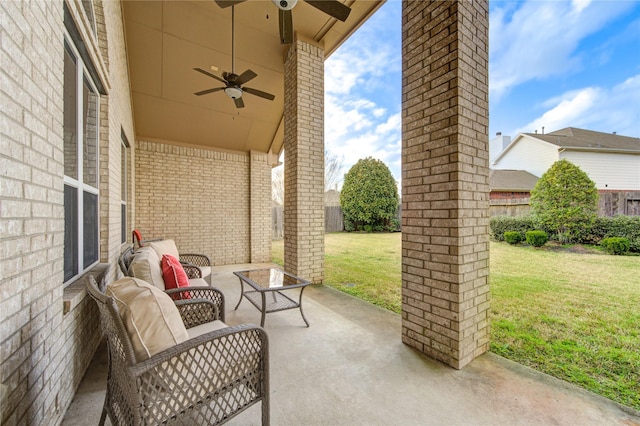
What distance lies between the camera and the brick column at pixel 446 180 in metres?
2.24

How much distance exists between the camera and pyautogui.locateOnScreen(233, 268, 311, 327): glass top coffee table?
9.78 ft

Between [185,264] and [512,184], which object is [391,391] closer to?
[185,264]

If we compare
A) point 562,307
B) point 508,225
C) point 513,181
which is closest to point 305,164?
point 562,307

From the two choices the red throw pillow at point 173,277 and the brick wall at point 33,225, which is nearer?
the brick wall at point 33,225

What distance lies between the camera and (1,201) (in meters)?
0.99

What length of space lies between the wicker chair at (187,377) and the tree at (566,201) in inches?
356

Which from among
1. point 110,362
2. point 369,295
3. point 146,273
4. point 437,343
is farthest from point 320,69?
point 110,362

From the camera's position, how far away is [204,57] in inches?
200

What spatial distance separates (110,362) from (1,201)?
1.04 m

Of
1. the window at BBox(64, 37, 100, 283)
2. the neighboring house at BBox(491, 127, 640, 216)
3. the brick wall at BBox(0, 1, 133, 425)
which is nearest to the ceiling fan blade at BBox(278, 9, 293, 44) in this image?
the brick wall at BBox(0, 1, 133, 425)

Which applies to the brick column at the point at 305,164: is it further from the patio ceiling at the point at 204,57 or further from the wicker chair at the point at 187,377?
the wicker chair at the point at 187,377

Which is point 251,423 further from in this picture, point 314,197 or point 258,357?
point 314,197

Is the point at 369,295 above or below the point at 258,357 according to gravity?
below

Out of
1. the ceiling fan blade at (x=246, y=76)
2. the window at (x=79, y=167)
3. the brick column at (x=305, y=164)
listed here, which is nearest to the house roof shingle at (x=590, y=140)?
the brick column at (x=305, y=164)
